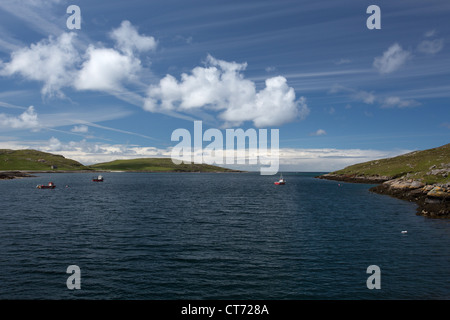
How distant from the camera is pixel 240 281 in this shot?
27656 millimetres

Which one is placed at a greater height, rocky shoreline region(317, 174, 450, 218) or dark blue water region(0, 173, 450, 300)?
rocky shoreline region(317, 174, 450, 218)

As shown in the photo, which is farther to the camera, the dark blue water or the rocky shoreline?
the rocky shoreline

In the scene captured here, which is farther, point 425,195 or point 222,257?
point 425,195

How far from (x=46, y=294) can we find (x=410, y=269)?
34.5 metres

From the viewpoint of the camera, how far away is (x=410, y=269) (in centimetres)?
3083

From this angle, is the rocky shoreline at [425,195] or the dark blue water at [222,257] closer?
the dark blue water at [222,257]

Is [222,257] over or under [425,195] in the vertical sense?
under

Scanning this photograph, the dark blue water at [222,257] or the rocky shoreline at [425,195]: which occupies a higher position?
the rocky shoreline at [425,195]
